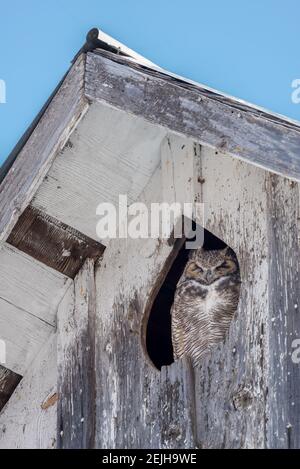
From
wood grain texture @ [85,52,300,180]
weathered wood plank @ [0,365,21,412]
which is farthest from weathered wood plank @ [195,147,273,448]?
weathered wood plank @ [0,365,21,412]

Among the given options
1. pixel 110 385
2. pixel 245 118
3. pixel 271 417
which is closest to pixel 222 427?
pixel 271 417

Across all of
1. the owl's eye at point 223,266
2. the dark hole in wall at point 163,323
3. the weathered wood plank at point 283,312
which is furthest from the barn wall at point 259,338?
the dark hole in wall at point 163,323

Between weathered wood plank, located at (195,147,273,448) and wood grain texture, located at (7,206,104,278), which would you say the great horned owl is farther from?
wood grain texture, located at (7,206,104,278)

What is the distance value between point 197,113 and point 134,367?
75 centimetres

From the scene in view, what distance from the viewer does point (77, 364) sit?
3.67 metres

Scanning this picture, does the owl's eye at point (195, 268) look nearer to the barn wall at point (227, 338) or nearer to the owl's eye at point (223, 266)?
the owl's eye at point (223, 266)

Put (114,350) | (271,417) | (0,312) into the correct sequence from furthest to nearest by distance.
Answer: (0,312) < (114,350) < (271,417)

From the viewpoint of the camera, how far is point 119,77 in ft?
11.1

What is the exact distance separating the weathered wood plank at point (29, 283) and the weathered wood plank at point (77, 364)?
41mm

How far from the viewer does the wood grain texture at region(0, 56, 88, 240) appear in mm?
3426

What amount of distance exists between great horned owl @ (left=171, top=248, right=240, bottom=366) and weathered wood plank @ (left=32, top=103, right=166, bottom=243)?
0.97ft

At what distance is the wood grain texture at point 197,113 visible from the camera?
10.2 ft
